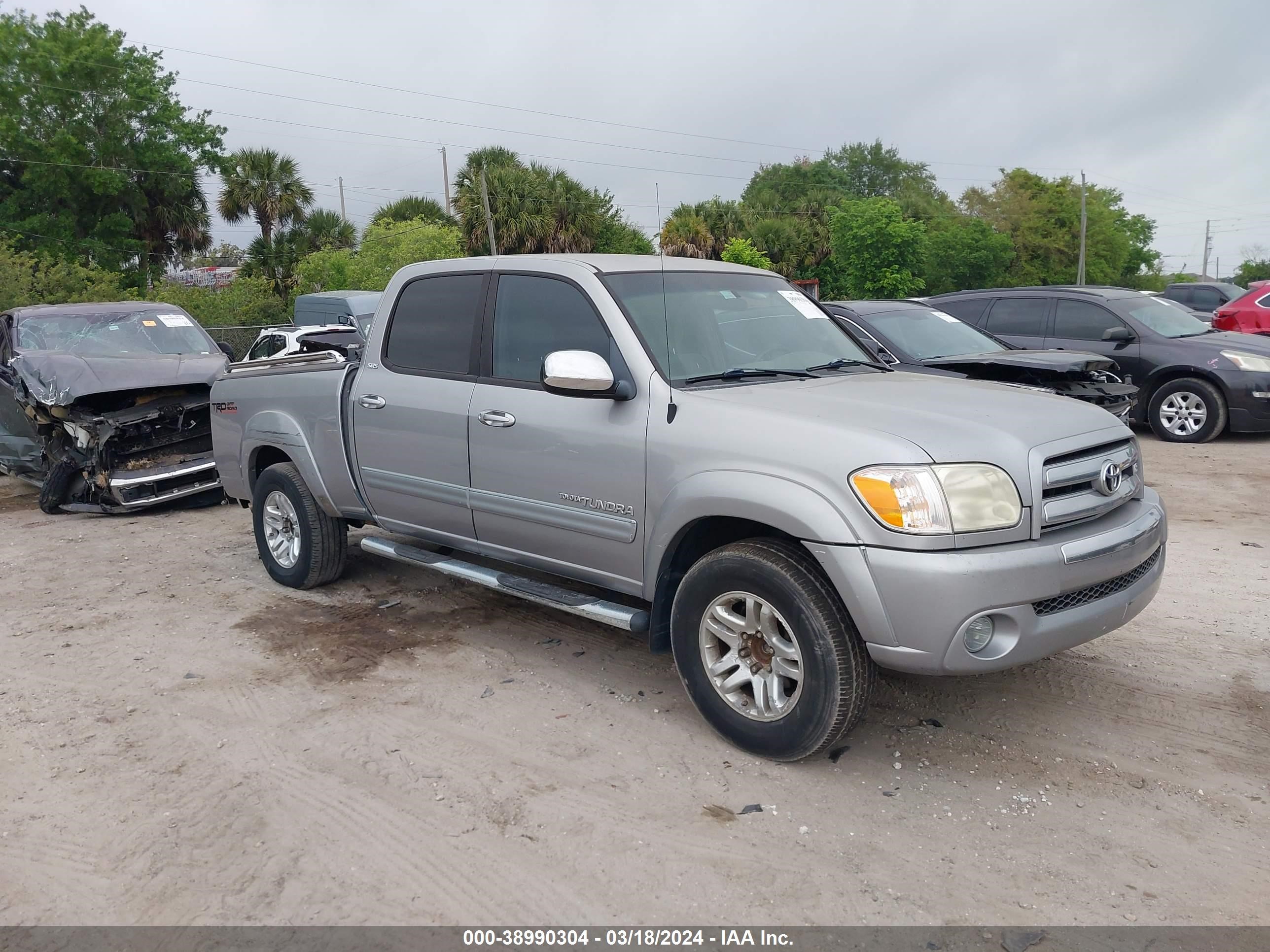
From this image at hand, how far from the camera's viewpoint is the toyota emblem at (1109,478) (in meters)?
3.66

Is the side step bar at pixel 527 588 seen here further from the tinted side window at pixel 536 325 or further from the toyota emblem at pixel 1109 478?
the toyota emblem at pixel 1109 478

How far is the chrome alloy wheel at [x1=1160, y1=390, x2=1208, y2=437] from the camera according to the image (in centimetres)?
1038

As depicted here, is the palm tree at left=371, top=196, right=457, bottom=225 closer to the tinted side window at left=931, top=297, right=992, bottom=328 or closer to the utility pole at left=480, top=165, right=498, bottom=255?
the utility pole at left=480, top=165, right=498, bottom=255

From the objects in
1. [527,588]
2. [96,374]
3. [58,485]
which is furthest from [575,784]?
[58,485]

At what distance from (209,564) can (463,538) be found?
309 cm

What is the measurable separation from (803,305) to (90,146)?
39006 mm

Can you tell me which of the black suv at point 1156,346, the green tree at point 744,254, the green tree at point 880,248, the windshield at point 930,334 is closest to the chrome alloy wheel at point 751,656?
the windshield at point 930,334

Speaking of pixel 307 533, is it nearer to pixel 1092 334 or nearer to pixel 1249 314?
pixel 1092 334

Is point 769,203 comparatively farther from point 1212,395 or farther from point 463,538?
point 463,538

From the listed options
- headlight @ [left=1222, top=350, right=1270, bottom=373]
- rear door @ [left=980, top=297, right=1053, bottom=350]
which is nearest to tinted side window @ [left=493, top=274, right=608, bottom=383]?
rear door @ [left=980, top=297, right=1053, bottom=350]

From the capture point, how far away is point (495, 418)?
4.59 meters

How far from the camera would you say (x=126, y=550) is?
7688 millimetres

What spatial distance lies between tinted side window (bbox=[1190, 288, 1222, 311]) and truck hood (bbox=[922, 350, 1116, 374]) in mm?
16729

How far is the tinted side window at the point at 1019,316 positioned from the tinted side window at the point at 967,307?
119 mm
